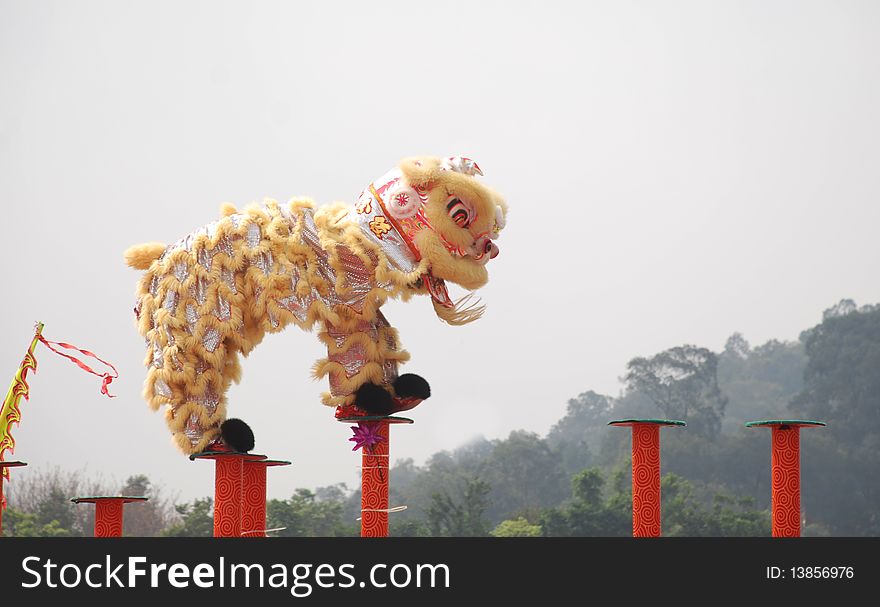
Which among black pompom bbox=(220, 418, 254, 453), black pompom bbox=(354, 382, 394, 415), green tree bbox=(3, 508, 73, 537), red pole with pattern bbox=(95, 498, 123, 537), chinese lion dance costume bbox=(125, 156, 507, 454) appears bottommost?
red pole with pattern bbox=(95, 498, 123, 537)

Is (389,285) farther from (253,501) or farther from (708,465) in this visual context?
(708,465)

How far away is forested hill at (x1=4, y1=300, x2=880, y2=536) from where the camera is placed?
12.9 meters

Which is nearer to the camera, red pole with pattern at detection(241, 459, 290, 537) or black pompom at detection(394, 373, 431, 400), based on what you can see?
black pompom at detection(394, 373, 431, 400)

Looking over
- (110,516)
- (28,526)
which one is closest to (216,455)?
(110,516)

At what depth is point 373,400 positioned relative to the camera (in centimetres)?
549

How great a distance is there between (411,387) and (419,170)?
83 centimetres

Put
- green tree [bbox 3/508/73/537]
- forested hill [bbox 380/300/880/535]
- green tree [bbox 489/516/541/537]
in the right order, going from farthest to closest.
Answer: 1. forested hill [bbox 380/300/880/535]
2. green tree [bbox 489/516/541/537]
3. green tree [bbox 3/508/73/537]

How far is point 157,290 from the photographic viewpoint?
18.2 feet

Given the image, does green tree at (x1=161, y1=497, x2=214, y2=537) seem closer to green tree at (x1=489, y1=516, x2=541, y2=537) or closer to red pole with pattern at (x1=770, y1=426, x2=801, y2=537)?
green tree at (x1=489, y1=516, x2=541, y2=537)

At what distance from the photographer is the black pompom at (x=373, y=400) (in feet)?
18.0

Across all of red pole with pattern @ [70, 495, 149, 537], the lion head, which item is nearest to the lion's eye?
the lion head

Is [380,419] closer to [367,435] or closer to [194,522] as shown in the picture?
[367,435]

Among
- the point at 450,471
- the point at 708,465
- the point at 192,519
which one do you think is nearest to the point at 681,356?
the point at 708,465

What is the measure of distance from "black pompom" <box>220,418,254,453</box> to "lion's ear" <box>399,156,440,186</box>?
1.13m
